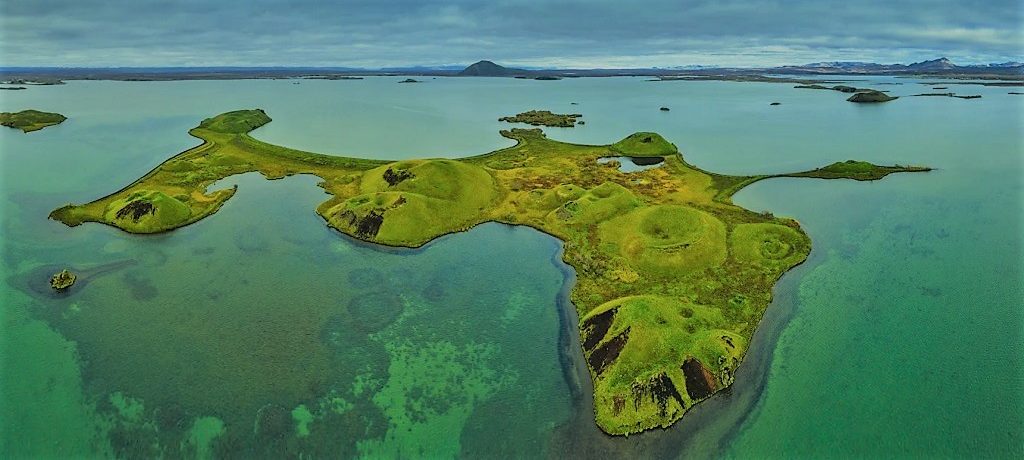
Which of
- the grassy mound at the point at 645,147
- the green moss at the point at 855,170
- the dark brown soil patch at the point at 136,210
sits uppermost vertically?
the grassy mound at the point at 645,147

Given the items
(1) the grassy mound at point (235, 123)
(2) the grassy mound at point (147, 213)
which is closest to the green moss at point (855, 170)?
(2) the grassy mound at point (147, 213)

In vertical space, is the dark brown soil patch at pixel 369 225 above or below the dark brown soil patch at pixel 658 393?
above

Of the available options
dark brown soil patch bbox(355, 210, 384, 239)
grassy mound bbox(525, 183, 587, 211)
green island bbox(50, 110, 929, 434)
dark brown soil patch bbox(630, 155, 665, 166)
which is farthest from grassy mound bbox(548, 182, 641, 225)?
dark brown soil patch bbox(630, 155, 665, 166)

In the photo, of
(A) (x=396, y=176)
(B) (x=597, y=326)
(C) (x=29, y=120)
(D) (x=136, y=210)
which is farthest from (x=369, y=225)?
(C) (x=29, y=120)

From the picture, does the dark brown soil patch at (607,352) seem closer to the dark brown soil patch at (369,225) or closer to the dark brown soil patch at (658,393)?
the dark brown soil patch at (658,393)

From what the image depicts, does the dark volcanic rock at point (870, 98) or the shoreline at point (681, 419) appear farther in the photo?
the dark volcanic rock at point (870, 98)

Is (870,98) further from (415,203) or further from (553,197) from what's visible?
(415,203)

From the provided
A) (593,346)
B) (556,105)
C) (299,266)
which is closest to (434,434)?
(593,346)

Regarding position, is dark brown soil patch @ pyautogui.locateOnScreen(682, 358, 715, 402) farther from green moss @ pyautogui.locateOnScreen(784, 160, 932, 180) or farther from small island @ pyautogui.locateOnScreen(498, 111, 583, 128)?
small island @ pyautogui.locateOnScreen(498, 111, 583, 128)
